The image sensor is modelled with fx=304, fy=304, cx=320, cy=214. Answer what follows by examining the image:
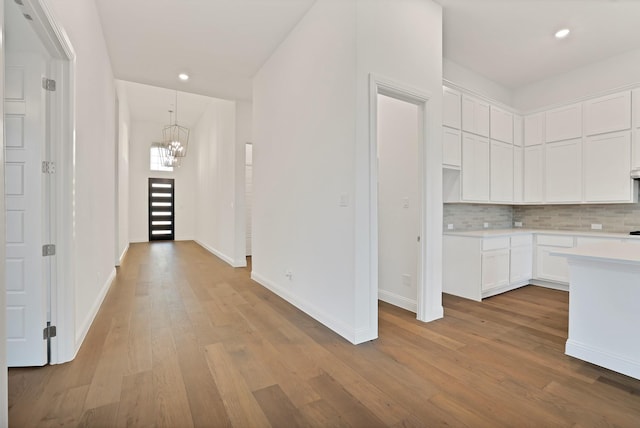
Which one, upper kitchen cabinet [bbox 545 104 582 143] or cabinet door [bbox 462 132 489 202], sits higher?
upper kitchen cabinet [bbox 545 104 582 143]

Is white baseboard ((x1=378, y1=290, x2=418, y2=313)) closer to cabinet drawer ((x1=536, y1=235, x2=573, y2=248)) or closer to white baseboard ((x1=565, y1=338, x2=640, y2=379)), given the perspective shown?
white baseboard ((x1=565, y1=338, x2=640, y2=379))

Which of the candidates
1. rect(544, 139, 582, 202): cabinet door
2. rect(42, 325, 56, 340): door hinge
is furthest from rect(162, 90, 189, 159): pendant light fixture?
rect(544, 139, 582, 202): cabinet door

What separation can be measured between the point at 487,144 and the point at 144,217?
→ 10.2m

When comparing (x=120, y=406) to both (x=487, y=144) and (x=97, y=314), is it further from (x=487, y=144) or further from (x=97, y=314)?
(x=487, y=144)

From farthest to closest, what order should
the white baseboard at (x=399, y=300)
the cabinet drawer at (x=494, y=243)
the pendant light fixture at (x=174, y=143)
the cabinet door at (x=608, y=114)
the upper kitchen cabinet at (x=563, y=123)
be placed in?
the pendant light fixture at (x=174, y=143)
the upper kitchen cabinet at (x=563, y=123)
the cabinet door at (x=608, y=114)
the cabinet drawer at (x=494, y=243)
the white baseboard at (x=399, y=300)

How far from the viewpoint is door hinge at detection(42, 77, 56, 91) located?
219 centimetres

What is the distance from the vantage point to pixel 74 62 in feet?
7.86

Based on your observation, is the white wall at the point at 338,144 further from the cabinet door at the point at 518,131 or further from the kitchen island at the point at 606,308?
the cabinet door at the point at 518,131

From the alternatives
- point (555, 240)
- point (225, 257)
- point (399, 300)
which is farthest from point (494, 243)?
point (225, 257)

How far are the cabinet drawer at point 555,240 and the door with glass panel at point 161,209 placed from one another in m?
10.4

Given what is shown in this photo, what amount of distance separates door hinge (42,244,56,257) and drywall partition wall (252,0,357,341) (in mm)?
2148

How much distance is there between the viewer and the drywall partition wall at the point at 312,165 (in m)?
2.75

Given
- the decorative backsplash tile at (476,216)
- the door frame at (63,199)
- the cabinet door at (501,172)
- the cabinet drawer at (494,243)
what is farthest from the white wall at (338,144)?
the door frame at (63,199)

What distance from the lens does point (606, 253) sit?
7.50 ft
